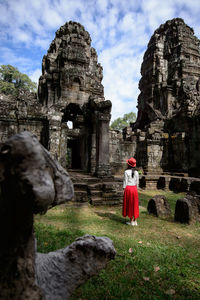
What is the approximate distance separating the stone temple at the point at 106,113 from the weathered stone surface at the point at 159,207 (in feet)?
5.16

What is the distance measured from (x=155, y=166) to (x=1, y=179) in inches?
520

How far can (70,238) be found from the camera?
10.5 feet

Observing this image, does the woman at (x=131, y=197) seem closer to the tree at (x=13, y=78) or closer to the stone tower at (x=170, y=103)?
the stone tower at (x=170, y=103)

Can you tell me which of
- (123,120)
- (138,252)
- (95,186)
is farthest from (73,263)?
(123,120)

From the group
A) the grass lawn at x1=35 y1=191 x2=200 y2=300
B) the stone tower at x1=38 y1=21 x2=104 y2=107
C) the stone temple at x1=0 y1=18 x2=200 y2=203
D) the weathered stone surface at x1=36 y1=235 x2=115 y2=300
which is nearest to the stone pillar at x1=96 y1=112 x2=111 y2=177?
the stone temple at x1=0 y1=18 x2=200 y2=203

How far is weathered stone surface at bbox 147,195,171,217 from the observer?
500 centimetres

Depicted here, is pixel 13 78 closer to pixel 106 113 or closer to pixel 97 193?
pixel 106 113

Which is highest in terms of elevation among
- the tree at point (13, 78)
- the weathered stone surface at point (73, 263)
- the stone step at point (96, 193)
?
the tree at point (13, 78)

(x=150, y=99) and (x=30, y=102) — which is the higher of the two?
(x=150, y=99)

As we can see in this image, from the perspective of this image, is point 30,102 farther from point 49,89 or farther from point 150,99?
point 150,99

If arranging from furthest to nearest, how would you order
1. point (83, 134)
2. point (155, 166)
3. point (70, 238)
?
point (155, 166) < point (83, 134) < point (70, 238)

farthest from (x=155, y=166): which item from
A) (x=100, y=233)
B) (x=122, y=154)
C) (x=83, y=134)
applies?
(x=100, y=233)

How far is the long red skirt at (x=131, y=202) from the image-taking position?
4227 millimetres

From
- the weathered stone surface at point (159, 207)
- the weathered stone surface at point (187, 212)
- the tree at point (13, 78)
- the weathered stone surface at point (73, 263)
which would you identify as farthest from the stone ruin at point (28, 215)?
the tree at point (13, 78)
